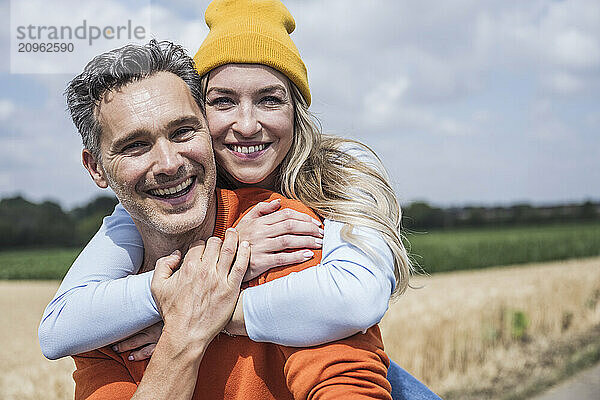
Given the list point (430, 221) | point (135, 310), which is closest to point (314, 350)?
point (135, 310)

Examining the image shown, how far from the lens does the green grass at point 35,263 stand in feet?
103

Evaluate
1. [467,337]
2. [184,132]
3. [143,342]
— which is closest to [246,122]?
[184,132]

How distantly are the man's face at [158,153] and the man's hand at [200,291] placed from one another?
14 centimetres

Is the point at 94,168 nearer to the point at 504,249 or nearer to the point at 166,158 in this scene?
the point at 166,158

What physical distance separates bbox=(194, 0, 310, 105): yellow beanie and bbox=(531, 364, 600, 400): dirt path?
20.6 ft

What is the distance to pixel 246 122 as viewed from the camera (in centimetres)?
270

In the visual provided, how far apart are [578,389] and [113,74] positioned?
7.46 meters

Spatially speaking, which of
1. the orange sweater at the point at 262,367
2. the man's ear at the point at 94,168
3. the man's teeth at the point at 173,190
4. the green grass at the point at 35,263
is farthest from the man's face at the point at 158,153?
the green grass at the point at 35,263

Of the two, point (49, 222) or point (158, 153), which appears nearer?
point (158, 153)

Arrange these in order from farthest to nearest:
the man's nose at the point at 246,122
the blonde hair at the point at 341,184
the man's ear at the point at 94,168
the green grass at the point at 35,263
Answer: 1. the green grass at the point at 35,263
2. the man's nose at the point at 246,122
3. the man's ear at the point at 94,168
4. the blonde hair at the point at 341,184

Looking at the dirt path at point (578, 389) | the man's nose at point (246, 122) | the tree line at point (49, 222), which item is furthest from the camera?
the tree line at point (49, 222)

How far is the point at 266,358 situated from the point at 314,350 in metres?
0.31

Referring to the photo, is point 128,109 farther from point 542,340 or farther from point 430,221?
point 430,221

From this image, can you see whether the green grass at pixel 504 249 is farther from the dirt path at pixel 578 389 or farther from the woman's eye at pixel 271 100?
the woman's eye at pixel 271 100
